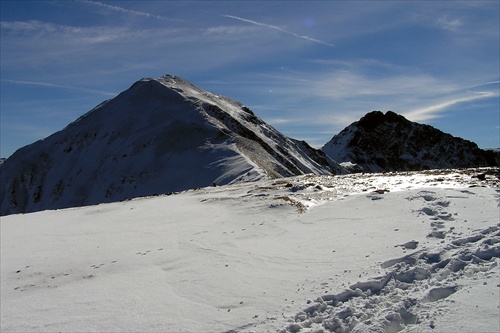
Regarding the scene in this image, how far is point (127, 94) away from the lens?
8988cm

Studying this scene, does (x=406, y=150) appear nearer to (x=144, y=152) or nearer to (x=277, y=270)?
(x=144, y=152)

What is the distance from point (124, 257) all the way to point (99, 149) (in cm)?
6972

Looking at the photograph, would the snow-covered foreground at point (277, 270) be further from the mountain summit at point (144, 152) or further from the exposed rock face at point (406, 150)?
→ the exposed rock face at point (406, 150)

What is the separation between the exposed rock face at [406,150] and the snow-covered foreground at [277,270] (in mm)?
158788

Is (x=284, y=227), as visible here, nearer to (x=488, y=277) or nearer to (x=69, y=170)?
(x=488, y=277)

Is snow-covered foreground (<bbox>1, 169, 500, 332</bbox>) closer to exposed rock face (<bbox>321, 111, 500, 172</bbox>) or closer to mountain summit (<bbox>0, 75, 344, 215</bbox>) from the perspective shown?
mountain summit (<bbox>0, 75, 344, 215</bbox>)

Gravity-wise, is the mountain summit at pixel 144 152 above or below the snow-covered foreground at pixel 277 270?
above

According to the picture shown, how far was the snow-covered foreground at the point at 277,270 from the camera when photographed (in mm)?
6191

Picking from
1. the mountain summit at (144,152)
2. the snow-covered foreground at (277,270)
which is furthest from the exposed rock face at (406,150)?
the snow-covered foreground at (277,270)

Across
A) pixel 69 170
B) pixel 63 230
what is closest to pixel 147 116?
pixel 69 170

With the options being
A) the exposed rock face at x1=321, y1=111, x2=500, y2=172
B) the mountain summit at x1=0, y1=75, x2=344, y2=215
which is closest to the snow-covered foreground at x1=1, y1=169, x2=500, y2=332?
the mountain summit at x1=0, y1=75, x2=344, y2=215

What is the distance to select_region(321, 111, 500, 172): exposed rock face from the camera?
17562 cm

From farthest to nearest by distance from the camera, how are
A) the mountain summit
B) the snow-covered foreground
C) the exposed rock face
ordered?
the exposed rock face → the mountain summit → the snow-covered foreground

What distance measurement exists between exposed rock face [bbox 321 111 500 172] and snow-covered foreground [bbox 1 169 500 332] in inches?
6252
